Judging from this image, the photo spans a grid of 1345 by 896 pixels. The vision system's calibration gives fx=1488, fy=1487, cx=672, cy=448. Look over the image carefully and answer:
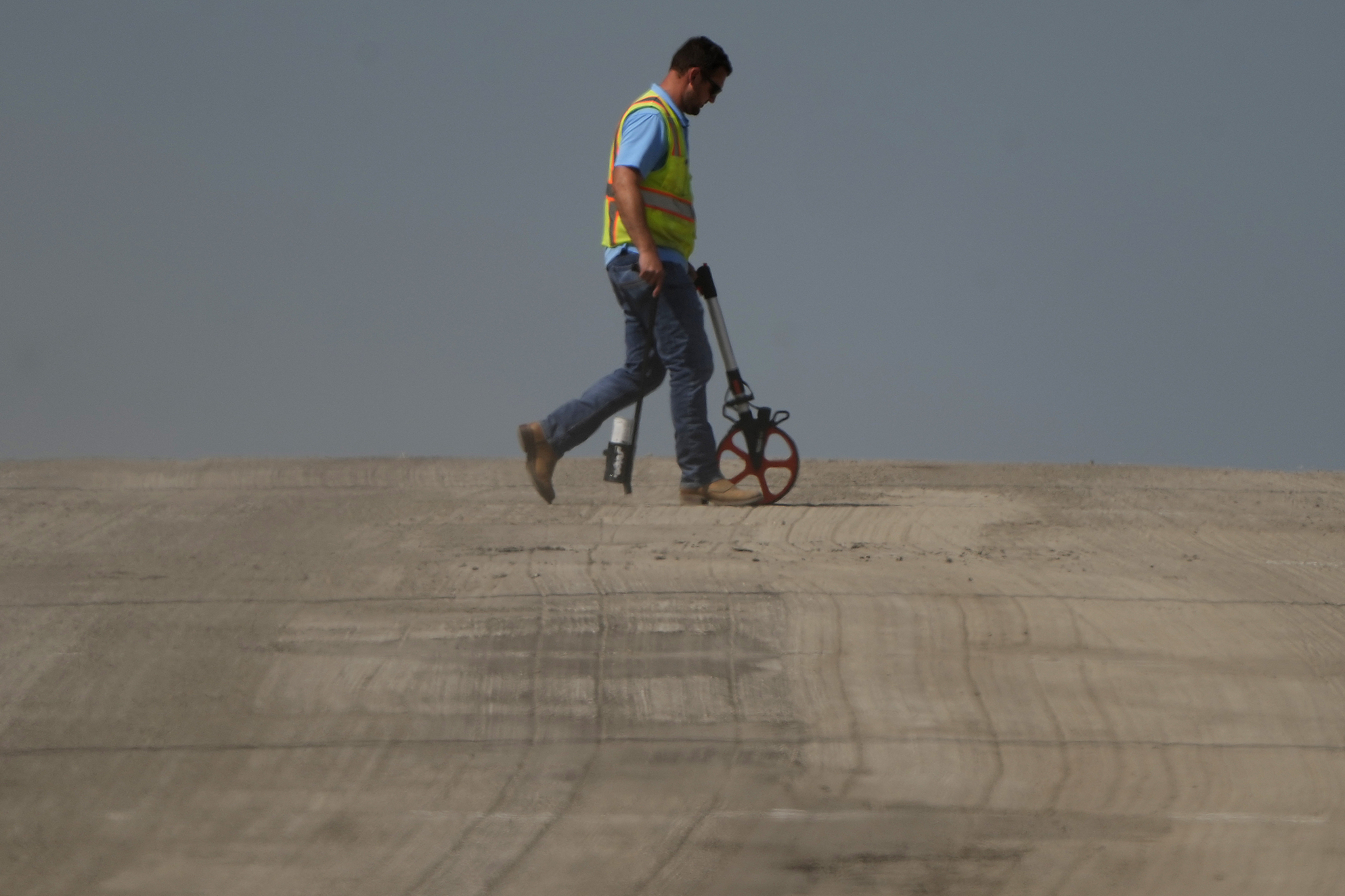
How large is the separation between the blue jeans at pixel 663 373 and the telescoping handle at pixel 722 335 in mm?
73

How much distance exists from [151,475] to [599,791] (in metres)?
4.02

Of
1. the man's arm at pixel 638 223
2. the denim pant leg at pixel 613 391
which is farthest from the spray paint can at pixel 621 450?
the man's arm at pixel 638 223

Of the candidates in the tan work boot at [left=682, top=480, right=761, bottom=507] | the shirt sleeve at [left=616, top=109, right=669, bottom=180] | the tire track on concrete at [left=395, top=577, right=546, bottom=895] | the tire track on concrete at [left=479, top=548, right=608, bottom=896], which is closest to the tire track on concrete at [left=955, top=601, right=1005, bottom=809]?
the tire track on concrete at [left=479, top=548, right=608, bottom=896]

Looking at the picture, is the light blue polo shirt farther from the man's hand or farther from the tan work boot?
the tan work boot

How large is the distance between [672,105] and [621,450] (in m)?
1.25

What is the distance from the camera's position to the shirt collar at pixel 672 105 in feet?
17.0

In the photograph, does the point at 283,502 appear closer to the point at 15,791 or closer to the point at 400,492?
the point at 400,492

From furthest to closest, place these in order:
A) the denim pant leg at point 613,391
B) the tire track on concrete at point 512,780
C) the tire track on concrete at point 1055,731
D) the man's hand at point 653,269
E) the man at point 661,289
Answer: the denim pant leg at point 613,391
the man at point 661,289
the man's hand at point 653,269
the tire track on concrete at point 1055,731
the tire track on concrete at point 512,780

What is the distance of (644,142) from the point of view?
507 cm

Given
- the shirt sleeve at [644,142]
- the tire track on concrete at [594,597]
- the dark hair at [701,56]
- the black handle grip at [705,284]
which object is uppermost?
the dark hair at [701,56]

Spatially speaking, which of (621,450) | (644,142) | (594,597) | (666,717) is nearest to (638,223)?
(644,142)

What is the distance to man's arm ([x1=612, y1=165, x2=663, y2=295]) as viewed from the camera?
4996 mm

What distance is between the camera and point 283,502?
5.30m

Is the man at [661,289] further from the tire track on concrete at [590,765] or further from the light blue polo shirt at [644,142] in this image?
the tire track on concrete at [590,765]
